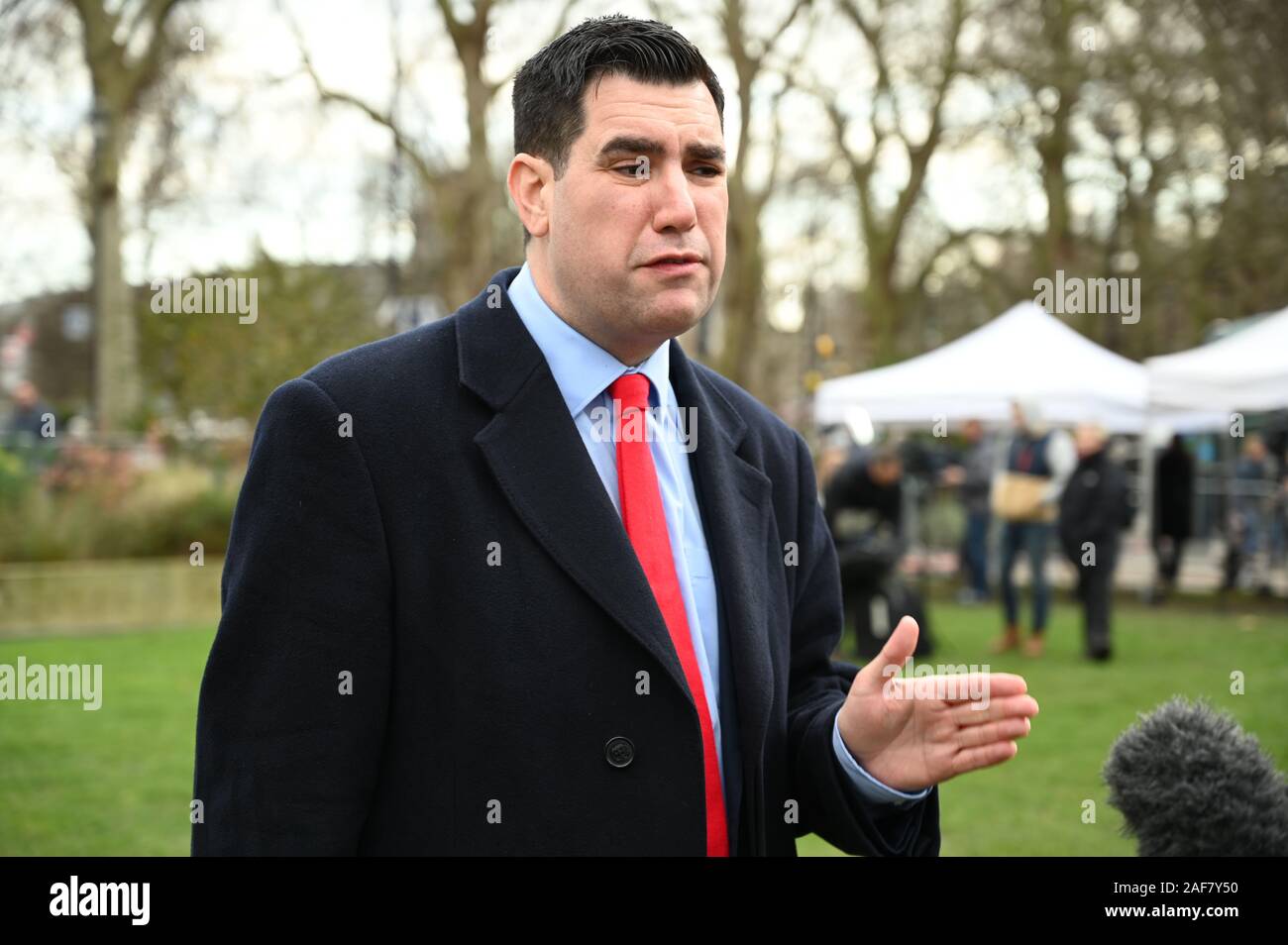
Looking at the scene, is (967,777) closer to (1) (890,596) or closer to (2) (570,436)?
(1) (890,596)

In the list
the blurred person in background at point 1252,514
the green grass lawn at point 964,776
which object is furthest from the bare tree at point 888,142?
the green grass lawn at point 964,776

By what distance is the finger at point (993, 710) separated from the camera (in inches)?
89.7

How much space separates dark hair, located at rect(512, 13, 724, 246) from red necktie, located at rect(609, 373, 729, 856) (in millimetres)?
484

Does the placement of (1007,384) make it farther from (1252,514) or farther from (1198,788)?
(1198,788)

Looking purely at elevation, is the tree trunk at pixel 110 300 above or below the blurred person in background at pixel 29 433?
above

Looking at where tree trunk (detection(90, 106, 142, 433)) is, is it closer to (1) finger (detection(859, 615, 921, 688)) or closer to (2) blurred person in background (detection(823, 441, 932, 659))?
(2) blurred person in background (detection(823, 441, 932, 659))

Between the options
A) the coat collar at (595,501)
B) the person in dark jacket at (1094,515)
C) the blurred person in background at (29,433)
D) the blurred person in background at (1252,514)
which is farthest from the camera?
the blurred person in background at (1252,514)

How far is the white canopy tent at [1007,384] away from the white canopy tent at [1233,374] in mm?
399

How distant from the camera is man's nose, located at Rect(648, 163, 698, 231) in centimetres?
238

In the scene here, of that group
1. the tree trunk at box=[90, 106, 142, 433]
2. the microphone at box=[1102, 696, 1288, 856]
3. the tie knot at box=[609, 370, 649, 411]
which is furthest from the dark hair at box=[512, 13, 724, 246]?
the tree trunk at box=[90, 106, 142, 433]

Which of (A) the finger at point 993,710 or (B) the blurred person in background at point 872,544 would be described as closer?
(A) the finger at point 993,710

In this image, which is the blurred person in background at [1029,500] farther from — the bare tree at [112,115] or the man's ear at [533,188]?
the bare tree at [112,115]
